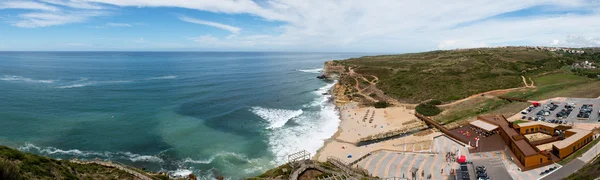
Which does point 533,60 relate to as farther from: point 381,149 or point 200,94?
point 200,94

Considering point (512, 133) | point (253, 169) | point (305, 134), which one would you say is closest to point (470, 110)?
point (512, 133)

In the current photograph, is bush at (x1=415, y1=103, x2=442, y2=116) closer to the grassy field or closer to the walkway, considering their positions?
the walkway

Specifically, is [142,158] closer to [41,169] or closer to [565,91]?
[41,169]

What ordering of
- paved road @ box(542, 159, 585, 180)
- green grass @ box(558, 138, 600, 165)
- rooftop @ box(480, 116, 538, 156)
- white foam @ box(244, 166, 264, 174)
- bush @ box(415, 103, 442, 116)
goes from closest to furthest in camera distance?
paved road @ box(542, 159, 585, 180), green grass @ box(558, 138, 600, 165), rooftop @ box(480, 116, 538, 156), white foam @ box(244, 166, 264, 174), bush @ box(415, 103, 442, 116)

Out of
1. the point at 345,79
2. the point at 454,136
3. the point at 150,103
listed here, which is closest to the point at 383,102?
the point at 454,136

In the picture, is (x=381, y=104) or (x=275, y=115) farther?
(x=381, y=104)

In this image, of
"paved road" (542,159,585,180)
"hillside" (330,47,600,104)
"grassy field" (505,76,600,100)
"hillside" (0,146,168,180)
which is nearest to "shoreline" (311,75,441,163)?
"hillside" (330,47,600,104)
